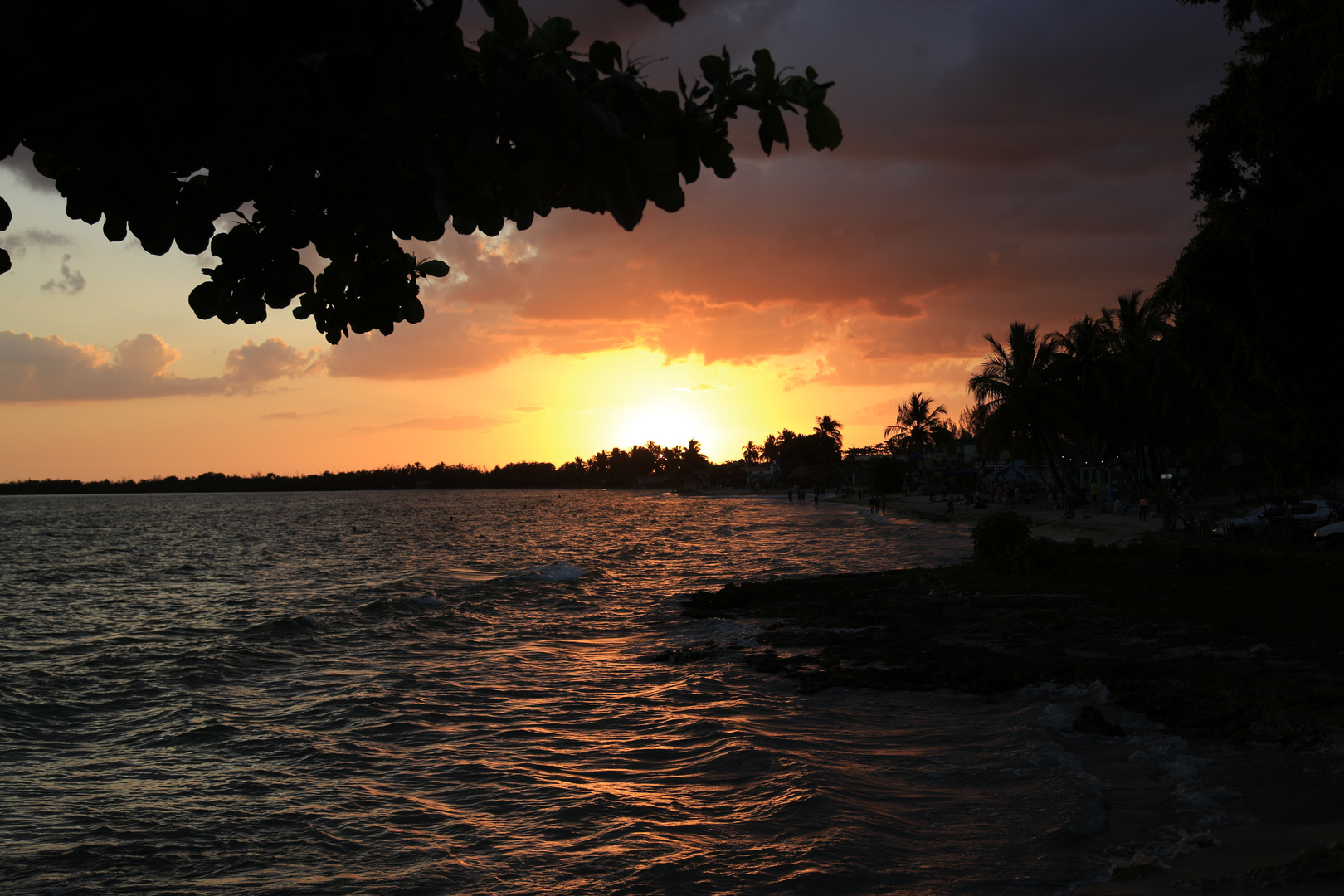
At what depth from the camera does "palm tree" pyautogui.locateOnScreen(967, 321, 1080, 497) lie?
43250 mm

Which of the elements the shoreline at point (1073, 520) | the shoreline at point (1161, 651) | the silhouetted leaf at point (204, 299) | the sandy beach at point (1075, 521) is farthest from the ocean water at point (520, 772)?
the sandy beach at point (1075, 521)

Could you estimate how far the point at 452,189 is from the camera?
2.67m

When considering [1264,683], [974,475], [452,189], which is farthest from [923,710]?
[974,475]

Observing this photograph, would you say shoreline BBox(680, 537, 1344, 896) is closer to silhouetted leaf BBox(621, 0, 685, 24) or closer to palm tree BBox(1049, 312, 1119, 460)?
silhouetted leaf BBox(621, 0, 685, 24)

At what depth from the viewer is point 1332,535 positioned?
2162 centimetres

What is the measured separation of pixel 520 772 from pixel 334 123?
288 inches

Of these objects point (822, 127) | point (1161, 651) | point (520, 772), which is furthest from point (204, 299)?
point (1161, 651)

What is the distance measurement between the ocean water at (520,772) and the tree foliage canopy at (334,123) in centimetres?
497

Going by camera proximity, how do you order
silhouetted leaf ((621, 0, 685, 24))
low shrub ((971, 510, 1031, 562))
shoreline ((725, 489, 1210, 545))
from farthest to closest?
shoreline ((725, 489, 1210, 545)), low shrub ((971, 510, 1031, 562)), silhouetted leaf ((621, 0, 685, 24))

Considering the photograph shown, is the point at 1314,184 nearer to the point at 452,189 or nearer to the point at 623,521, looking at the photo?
the point at 452,189

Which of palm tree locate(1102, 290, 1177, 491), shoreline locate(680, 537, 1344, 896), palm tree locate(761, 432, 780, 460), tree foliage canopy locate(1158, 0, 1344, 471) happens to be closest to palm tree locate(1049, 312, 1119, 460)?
palm tree locate(1102, 290, 1177, 491)

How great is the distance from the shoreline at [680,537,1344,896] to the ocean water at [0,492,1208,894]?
43cm

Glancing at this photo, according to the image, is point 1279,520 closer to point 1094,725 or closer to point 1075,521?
point 1075,521

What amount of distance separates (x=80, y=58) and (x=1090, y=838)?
7.21 m
